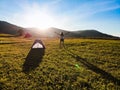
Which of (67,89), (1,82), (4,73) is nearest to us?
(67,89)

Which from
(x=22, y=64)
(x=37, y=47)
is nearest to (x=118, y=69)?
(x=22, y=64)

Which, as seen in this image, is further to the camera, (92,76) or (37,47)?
(37,47)

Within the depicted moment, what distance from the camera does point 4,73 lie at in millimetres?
18078

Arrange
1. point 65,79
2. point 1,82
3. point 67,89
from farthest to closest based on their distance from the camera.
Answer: point 65,79 < point 1,82 < point 67,89

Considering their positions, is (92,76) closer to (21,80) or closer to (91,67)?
(91,67)

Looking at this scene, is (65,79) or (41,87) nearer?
(41,87)

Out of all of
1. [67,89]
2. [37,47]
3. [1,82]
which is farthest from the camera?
[37,47]

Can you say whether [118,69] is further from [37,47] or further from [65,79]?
[37,47]

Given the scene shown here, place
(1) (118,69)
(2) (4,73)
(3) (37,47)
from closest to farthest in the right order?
(2) (4,73), (1) (118,69), (3) (37,47)

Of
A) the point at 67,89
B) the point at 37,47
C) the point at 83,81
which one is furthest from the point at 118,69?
the point at 37,47

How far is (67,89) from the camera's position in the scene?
14.4 m

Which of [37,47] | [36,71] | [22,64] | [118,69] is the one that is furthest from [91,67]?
[37,47]

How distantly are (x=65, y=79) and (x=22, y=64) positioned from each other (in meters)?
7.71

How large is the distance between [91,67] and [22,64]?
9.10 m
